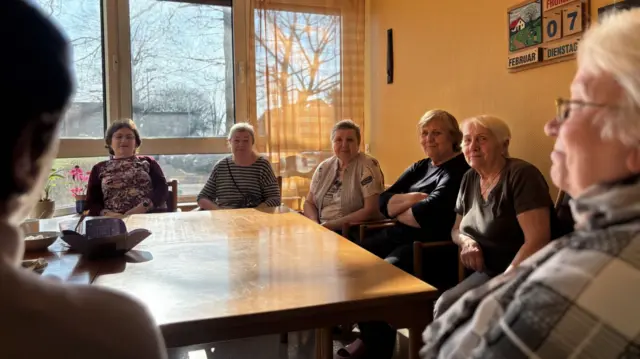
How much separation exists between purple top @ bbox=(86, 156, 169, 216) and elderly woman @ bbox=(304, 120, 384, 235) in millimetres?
1069

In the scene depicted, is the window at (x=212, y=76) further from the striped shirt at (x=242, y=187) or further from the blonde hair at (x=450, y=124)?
the blonde hair at (x=450, y=124)

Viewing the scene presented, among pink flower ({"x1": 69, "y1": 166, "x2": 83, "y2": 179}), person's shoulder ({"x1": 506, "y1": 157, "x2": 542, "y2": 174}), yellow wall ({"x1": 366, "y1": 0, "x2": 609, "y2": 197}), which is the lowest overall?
pink flower ({"x1": 69, "y1": 166, "x2": 83, "y2": 179})

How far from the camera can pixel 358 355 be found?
225 cm

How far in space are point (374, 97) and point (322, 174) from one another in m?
1.16

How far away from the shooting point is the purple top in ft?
10.1

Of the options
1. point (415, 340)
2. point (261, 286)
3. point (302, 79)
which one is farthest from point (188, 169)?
point (415, 340)

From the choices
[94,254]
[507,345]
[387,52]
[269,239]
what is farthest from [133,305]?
[387,52]

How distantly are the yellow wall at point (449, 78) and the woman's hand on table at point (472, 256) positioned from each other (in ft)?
2.07

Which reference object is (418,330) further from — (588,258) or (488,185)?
(488,185)

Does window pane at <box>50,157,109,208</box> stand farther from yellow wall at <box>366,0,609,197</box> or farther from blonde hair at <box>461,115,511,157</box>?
blonde hair at <box>461,115,511,157</box>

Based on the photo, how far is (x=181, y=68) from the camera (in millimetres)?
3939

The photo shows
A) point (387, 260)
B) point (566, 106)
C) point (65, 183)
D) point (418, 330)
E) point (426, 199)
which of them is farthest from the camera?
point (65, 183)

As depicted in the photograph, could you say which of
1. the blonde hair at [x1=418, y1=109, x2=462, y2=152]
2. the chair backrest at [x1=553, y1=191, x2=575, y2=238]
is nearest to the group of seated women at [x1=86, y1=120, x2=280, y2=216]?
the blonde hair at [x1=418, y1=109, x2=462, y2=152]

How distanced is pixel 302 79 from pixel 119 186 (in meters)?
1.70
